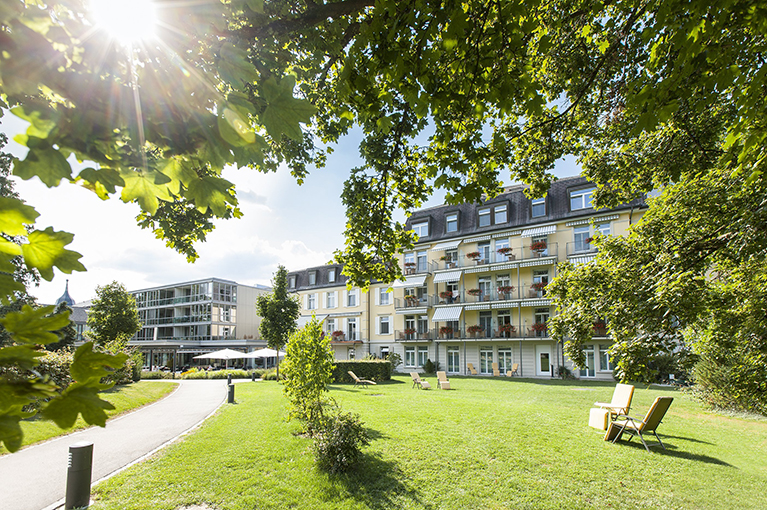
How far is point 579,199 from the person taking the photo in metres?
28.0

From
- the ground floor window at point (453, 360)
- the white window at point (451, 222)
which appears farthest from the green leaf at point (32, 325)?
the white window at point (451, 222)

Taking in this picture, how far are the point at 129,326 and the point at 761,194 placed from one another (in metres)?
29.5

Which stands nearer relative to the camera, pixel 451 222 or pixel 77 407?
pixel 77 407

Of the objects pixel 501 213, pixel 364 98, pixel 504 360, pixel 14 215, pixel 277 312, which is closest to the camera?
pixel 14 215

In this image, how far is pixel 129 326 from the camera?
983 inches

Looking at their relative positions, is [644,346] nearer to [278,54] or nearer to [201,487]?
[278,54]

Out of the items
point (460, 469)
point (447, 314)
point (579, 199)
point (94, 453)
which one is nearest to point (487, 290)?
point (447, 314)

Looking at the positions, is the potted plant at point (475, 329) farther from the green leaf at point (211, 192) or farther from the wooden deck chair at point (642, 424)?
the green leaf at point (211, 192)

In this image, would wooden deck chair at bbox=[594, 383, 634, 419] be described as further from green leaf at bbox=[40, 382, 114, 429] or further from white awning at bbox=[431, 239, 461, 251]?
white awning at bbox=[431, 239, 461, 251]

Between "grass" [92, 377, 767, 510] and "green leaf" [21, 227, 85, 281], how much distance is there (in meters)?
5.68

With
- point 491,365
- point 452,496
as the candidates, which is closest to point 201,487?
point 452,496

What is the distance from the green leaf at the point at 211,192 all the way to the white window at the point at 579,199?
30274 mm

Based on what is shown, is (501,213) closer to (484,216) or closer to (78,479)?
(484,216)

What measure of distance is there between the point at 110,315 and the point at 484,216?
27.3 m
